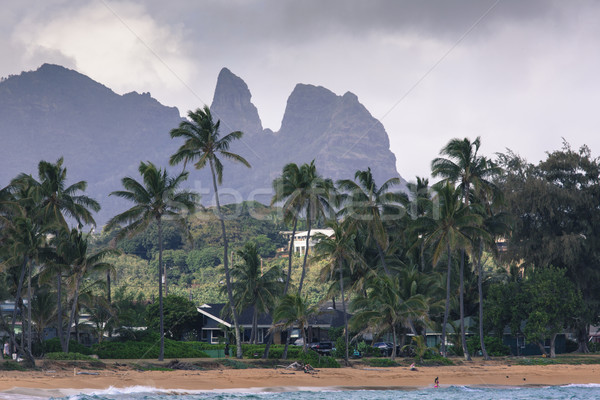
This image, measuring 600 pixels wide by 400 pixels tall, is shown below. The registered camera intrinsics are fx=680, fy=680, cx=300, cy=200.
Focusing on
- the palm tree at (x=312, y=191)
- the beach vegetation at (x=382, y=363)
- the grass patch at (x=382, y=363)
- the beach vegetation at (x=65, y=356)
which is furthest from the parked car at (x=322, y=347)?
the beach vegetation at (x=65, y=356)

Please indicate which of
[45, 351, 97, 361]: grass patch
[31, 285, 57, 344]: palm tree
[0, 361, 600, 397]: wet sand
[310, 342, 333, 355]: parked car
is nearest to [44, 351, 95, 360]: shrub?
[45, 351, 97, 361]: grass patch

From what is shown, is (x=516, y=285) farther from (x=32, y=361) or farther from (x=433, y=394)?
(x=32, y=361)

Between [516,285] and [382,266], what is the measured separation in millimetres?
11053

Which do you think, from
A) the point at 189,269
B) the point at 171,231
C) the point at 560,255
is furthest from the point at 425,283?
the point at 171,231

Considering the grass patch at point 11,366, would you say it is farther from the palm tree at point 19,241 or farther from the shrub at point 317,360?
the shrub at point 317,360

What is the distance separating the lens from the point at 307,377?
132 feet

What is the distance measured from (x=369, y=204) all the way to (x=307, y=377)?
17.7m

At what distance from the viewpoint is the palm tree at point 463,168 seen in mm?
52531

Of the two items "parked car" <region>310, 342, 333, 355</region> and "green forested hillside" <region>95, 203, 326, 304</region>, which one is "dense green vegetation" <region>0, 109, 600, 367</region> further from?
"green forested hillside" <region>95, 203, 326, 304</region>

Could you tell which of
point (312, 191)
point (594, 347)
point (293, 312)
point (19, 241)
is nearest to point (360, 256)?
point (312, 191)

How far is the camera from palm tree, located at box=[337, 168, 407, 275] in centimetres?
5359

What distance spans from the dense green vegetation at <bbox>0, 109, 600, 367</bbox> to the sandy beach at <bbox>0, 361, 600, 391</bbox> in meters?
3.50

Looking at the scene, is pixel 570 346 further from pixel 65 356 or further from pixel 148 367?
pixel 65 356

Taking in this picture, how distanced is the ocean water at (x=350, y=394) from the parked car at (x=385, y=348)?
51.1ft
